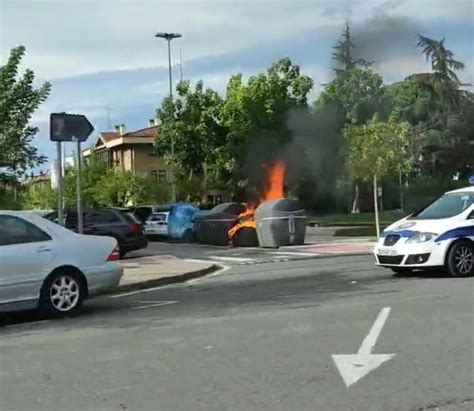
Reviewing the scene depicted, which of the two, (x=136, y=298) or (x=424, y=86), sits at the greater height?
(x=424, y=86)

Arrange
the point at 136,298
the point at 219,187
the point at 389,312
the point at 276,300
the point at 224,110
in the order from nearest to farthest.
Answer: the point at 389,312
the point at 276,300
the point at 136,298
the point at 224,110
the point at 219,187

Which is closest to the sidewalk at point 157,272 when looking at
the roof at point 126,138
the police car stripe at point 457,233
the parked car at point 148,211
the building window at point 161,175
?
the police car stripe at point 457,233

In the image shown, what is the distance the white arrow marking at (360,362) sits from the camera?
6.31m

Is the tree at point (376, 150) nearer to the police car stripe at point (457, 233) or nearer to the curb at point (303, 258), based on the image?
the curb at point (303, 258)

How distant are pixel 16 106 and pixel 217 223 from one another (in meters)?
11.4

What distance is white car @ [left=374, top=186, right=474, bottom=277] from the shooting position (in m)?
12.9

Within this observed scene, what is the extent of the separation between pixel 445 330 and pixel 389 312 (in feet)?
4.34

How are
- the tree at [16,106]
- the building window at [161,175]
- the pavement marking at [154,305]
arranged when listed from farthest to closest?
1. the building window at [161,175]
2. the tree at [16,106]
3. the pavement marking at [154,305]

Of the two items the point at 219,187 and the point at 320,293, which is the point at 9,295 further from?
the point at 219,187

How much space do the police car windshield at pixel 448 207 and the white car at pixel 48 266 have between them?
5.73 meters

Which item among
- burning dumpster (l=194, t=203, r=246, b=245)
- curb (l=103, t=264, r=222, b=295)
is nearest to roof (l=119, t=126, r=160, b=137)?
burning dumpster (l=194, t=203, r=246, b=245)

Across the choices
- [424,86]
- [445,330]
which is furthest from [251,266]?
[424,86]

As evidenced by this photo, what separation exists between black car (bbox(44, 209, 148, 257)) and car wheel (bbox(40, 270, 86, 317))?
1105 centimetres

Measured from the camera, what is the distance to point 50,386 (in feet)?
20.6
